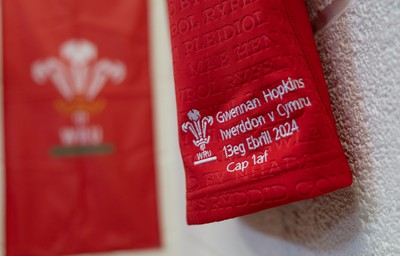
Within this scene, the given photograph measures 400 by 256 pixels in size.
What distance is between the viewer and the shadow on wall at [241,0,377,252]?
44 centimetres

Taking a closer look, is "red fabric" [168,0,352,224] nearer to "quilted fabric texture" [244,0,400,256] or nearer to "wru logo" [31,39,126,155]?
"quilted fabric texture" [244,0,400,256]

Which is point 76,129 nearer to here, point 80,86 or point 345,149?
point 80,86

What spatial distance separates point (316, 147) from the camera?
16.3 inches

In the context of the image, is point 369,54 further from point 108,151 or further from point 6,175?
point 6,175

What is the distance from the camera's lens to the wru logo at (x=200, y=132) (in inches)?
19.2

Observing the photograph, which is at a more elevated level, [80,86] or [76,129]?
[80,86]

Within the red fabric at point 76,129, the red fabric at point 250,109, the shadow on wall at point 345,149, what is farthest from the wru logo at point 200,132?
the red fabric at point 76,129

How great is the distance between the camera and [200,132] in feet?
1.62

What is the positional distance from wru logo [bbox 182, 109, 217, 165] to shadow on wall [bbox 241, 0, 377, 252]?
139 mm

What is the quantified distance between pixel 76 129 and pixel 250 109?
949 mm

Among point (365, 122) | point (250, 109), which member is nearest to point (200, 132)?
point (250, 109)

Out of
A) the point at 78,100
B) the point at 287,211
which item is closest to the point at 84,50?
the point at 78,100

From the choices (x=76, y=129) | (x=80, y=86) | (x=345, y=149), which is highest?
(x=80, y=86)

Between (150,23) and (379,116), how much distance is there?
1083 mm
